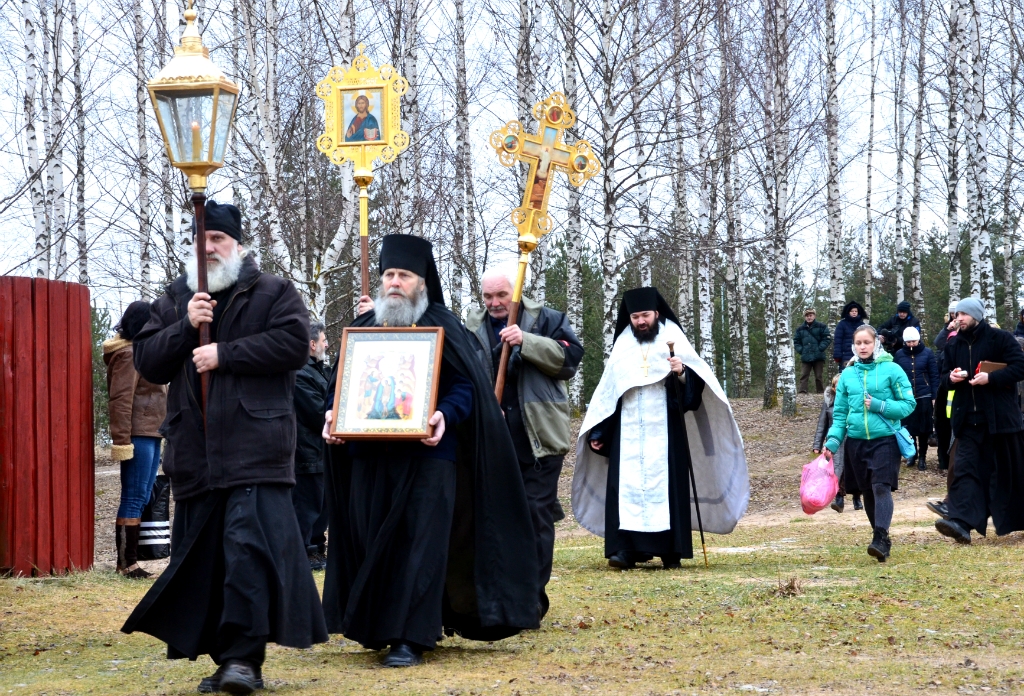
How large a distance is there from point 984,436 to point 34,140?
11.9 metres

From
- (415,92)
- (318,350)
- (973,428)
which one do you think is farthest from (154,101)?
(415,92)

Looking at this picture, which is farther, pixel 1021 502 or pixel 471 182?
pixel 471 182

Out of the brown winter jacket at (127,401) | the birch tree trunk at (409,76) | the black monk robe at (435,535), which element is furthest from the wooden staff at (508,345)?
the birch tree trunk at (409,76)

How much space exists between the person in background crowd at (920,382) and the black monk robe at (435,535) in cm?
1264

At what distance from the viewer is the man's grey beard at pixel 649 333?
10.9 metres

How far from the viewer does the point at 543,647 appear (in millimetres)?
6980

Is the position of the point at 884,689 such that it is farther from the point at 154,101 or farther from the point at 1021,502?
the point at 1021,502

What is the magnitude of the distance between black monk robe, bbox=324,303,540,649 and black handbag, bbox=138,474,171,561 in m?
4.17

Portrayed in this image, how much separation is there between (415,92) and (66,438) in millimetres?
9908

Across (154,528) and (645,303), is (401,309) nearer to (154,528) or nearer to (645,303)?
(645,303)

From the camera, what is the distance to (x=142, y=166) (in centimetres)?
2123

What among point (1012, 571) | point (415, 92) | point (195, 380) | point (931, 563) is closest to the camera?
point (195, 380)

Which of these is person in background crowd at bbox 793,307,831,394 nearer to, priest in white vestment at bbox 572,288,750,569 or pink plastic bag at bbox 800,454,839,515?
priest in white vestment at bbox 572,288,750,569

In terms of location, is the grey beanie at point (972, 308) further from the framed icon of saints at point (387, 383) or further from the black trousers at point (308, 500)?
the framed icon of saints at point (387, 383)
